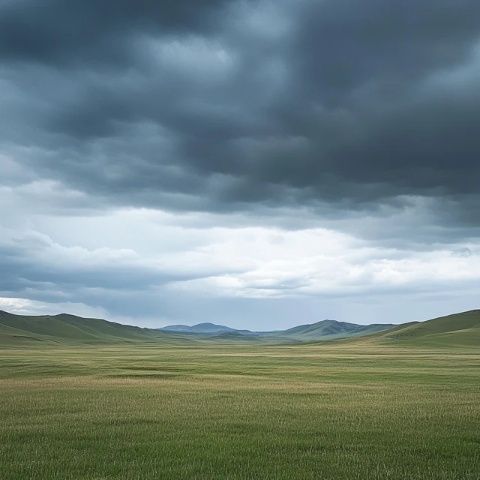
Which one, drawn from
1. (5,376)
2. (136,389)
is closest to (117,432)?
(136,389)

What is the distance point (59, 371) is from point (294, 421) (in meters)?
47.5

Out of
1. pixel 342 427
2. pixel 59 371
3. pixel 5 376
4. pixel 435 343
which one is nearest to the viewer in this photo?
pixel 342 427

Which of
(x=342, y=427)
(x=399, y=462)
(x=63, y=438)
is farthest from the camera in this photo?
(x=342, y=427)

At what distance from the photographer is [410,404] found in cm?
3538

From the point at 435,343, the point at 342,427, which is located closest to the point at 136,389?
the point at 342,427

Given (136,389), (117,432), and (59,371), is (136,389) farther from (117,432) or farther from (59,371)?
(59,371)

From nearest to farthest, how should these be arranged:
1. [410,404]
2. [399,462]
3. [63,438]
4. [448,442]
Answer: [399,462] → [448,442] → [63,438] → [410,404]

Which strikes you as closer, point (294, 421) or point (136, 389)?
point (294, 421)

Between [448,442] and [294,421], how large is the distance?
7.96 meters

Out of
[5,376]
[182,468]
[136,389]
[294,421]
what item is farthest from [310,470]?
[5,376]

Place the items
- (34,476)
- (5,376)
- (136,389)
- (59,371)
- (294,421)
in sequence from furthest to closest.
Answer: (59,371) < (5,376) < (136,389) < (294,421) < (34,476)

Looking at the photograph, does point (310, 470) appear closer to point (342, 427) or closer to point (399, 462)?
point (399, 462)

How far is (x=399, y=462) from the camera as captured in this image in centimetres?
1886

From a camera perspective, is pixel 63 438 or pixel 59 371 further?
pixel 59 371
